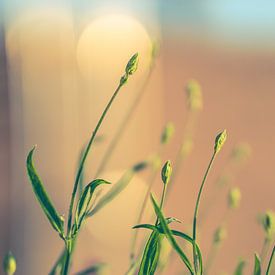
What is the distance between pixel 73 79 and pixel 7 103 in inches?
23.0

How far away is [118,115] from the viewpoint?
4.35 m

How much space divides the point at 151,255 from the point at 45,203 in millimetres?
59

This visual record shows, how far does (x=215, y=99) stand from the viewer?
217 inches

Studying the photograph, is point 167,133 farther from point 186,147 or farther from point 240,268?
point 240,268

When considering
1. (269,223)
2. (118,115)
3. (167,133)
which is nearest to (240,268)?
(269,223)

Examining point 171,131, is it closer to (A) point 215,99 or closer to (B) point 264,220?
(B) point 264,220

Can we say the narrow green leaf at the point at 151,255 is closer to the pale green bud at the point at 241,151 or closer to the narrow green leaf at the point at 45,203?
the narrow green leaf at the point at 45,203

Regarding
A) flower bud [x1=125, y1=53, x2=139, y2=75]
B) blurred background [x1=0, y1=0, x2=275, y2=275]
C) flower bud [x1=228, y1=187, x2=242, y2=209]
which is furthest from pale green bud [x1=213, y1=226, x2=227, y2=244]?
blurred background [x1=0, y1=0, x2=275, y2=275]

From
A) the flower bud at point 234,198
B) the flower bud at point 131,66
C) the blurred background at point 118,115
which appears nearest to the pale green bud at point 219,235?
the flower bud at point 234,198

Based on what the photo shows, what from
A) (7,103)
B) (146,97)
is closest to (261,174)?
(146,97)

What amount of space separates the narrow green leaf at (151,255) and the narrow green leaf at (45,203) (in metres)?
0.04

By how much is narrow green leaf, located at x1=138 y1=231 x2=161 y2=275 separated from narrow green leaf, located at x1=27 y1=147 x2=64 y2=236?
0.14 ft

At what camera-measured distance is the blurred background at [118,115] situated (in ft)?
11.1

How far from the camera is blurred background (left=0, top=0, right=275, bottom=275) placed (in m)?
3.39
